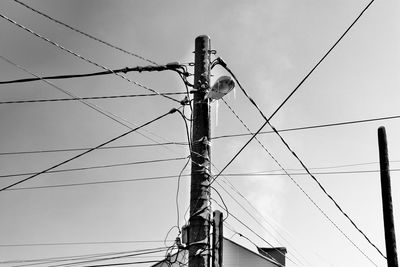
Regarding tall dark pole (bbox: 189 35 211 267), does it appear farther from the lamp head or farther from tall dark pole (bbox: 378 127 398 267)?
tall dark pole (bbox: 378 127 398 267)

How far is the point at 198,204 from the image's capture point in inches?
333

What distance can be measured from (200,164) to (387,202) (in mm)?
5503

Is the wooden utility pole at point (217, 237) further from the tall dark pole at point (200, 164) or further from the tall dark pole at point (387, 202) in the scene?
the tall dark pole at point (387, 202)

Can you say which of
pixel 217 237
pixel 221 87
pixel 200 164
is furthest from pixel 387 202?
pixel 221 87

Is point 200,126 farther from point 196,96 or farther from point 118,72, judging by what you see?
point 118,72

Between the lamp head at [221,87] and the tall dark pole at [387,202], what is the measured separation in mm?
5508

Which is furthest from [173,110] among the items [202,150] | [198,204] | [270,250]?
[270,250]

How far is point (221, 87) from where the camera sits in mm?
8672

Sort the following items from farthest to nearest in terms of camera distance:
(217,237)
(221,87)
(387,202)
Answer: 1. (387,202)
2. (217,237)
3. (221,87)

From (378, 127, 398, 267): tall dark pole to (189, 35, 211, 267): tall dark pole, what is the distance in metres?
5.09

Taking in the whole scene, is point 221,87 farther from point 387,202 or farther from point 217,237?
point 387,202

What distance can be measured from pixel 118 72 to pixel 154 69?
0.69 metres

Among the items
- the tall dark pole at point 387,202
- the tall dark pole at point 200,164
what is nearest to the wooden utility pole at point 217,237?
the tall dark pole at point 200,164

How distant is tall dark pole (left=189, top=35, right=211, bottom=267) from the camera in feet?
26.8
